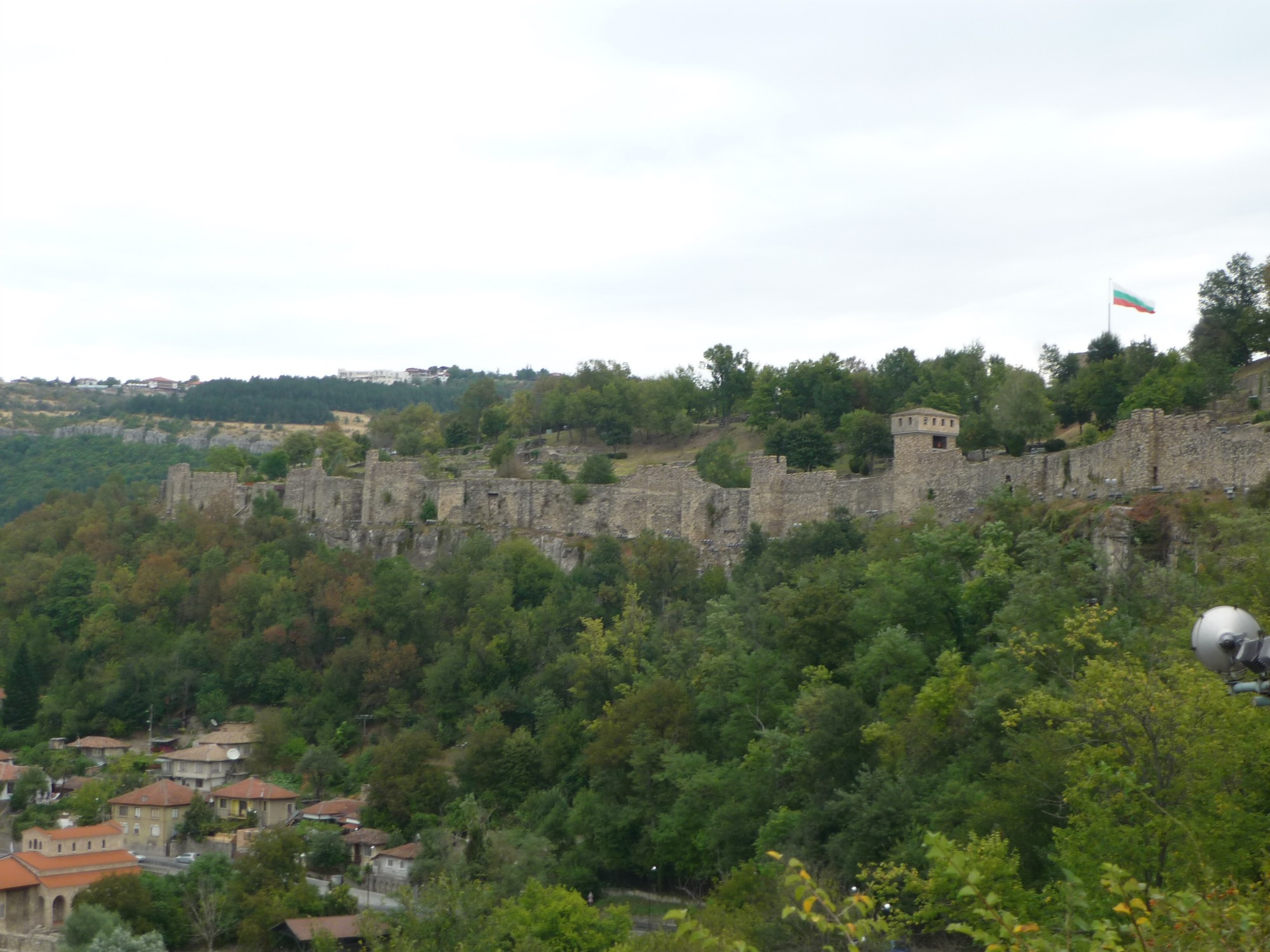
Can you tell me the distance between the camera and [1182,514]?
28938 mm

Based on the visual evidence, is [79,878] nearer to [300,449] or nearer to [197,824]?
[197,824]

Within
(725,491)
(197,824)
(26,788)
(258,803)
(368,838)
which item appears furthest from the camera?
(725,491)

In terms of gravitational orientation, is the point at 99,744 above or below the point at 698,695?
below

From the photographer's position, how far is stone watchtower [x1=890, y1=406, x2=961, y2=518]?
38.4m

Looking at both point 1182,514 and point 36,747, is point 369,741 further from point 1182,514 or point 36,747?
point 1182,514

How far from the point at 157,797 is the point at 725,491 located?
773 inches

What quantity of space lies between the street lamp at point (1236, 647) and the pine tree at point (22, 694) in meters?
51.8

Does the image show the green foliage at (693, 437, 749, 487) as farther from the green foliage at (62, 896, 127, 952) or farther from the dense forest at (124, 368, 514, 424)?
the dense forest at (124, 368, 514, 424)

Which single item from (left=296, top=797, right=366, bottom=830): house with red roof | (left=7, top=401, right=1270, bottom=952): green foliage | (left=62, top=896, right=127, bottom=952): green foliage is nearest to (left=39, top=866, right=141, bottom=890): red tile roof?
(left=7, top=401, right=1270, bottom=952): green foliage

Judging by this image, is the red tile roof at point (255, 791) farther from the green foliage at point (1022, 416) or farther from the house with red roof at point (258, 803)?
the green foliage at point (1022, 416)

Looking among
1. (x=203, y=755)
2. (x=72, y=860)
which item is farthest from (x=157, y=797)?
(x=72, y=860)

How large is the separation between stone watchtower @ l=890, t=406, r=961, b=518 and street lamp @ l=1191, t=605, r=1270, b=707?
95.8 ft

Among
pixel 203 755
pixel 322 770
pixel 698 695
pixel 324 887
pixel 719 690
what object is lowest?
pixel 324 887

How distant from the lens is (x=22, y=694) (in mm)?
53625
